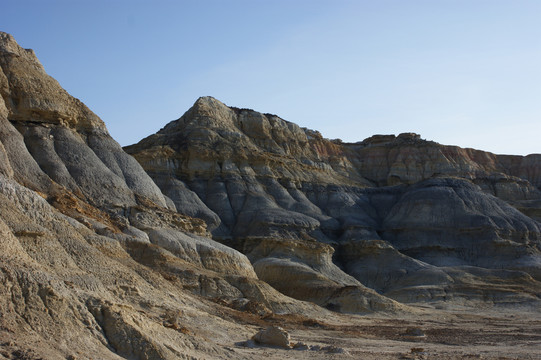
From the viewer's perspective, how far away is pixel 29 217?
28266mm

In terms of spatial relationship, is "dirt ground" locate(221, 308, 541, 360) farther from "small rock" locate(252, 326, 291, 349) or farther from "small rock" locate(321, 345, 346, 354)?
"small rock" locate(252, 326, 291, 349)

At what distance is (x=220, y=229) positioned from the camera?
75000mm

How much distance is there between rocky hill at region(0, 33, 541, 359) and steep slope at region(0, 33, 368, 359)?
9 centimetres

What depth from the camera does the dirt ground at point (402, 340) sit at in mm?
24453

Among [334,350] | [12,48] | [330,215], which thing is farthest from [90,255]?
[330,215]

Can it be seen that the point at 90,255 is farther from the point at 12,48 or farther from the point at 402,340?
the point at 12,48

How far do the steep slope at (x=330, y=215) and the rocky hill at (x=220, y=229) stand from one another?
0.23 meters

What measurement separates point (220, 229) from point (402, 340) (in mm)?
44251

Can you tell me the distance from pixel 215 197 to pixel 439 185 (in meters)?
29.9

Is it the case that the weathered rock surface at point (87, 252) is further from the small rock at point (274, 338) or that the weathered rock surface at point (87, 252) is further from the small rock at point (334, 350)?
the small rock at point (334, 350)

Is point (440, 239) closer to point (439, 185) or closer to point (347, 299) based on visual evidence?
point (439, 185)

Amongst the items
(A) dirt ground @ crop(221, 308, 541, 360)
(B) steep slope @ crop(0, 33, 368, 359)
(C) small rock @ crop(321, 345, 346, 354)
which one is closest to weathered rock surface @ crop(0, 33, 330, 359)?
(B) steep slope @ crop(0, 33, 368, 359)

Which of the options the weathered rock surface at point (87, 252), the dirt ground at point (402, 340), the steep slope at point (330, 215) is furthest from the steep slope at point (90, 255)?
the steep slope at point (330, 215)

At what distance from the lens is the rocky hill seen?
1948 centimetres
